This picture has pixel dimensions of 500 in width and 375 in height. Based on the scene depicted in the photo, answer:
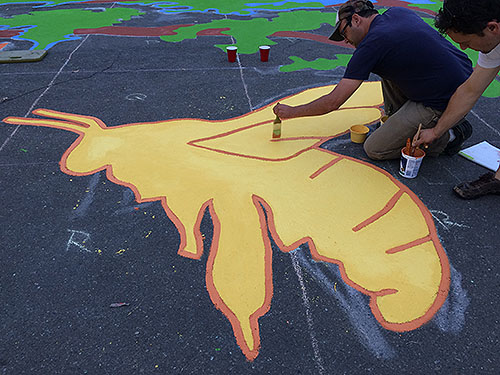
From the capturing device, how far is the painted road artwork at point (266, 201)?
2.10 m

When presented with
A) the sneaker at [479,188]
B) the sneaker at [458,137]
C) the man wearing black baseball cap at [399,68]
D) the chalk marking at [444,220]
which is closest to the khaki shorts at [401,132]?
the man wearing black baseball cap at [399,68]

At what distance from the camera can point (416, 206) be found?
2693 mm

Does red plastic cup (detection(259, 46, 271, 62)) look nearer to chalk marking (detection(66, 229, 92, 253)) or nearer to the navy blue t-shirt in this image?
the navy blue t-shirt

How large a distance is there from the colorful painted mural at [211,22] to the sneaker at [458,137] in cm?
234

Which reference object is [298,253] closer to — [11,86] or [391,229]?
[391,229]

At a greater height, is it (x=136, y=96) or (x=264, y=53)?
(x=264, y=53)

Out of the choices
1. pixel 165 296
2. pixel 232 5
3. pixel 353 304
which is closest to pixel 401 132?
pixel 353 304

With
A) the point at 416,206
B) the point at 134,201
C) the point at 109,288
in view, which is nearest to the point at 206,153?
the point at 134,201

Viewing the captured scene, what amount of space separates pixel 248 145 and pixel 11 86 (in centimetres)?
337

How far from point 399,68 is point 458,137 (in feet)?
2.95

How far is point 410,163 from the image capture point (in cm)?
287

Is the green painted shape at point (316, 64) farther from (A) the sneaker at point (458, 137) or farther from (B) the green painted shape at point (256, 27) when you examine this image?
(A) the sneaker at point (458, 137)

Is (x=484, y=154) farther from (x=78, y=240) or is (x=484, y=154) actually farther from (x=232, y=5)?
(x=232, y=5)

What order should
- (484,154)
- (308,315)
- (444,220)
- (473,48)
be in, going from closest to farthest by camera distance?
(308,315), (473,48), (444,220), (484,154)
